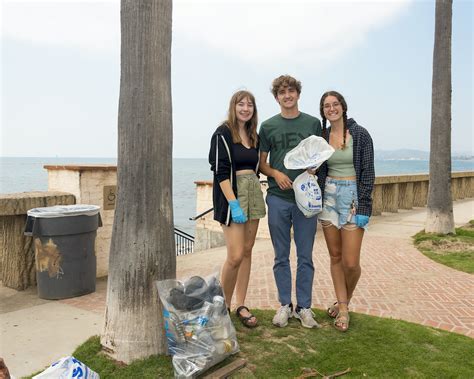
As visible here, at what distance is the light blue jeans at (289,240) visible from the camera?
3.88 metres

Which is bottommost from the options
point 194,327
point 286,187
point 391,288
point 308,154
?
point 391,288

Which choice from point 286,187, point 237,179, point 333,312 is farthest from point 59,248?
point 333,312

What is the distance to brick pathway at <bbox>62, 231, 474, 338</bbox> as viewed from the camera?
4766 mm

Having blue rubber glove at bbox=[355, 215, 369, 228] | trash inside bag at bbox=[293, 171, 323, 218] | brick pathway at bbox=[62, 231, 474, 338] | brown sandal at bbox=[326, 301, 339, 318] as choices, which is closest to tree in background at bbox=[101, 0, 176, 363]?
brick pathway at bbox=[62, 231, 474, 338]

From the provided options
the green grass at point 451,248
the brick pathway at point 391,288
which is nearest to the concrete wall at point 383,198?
the brick pathway at point 391,288

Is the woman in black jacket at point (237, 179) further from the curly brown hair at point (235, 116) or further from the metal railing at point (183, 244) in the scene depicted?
the metal railing at point (183, 244)

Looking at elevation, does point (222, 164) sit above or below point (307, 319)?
above

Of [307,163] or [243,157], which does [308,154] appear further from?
[243,157]

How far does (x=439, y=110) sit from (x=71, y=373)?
8958mm

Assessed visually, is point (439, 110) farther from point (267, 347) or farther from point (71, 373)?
point (71, 373)

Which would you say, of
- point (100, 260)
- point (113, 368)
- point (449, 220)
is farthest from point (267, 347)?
point (449, 220)

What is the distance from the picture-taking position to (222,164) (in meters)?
3.55

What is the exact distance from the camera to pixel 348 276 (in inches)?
161

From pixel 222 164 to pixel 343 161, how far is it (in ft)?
3.72
